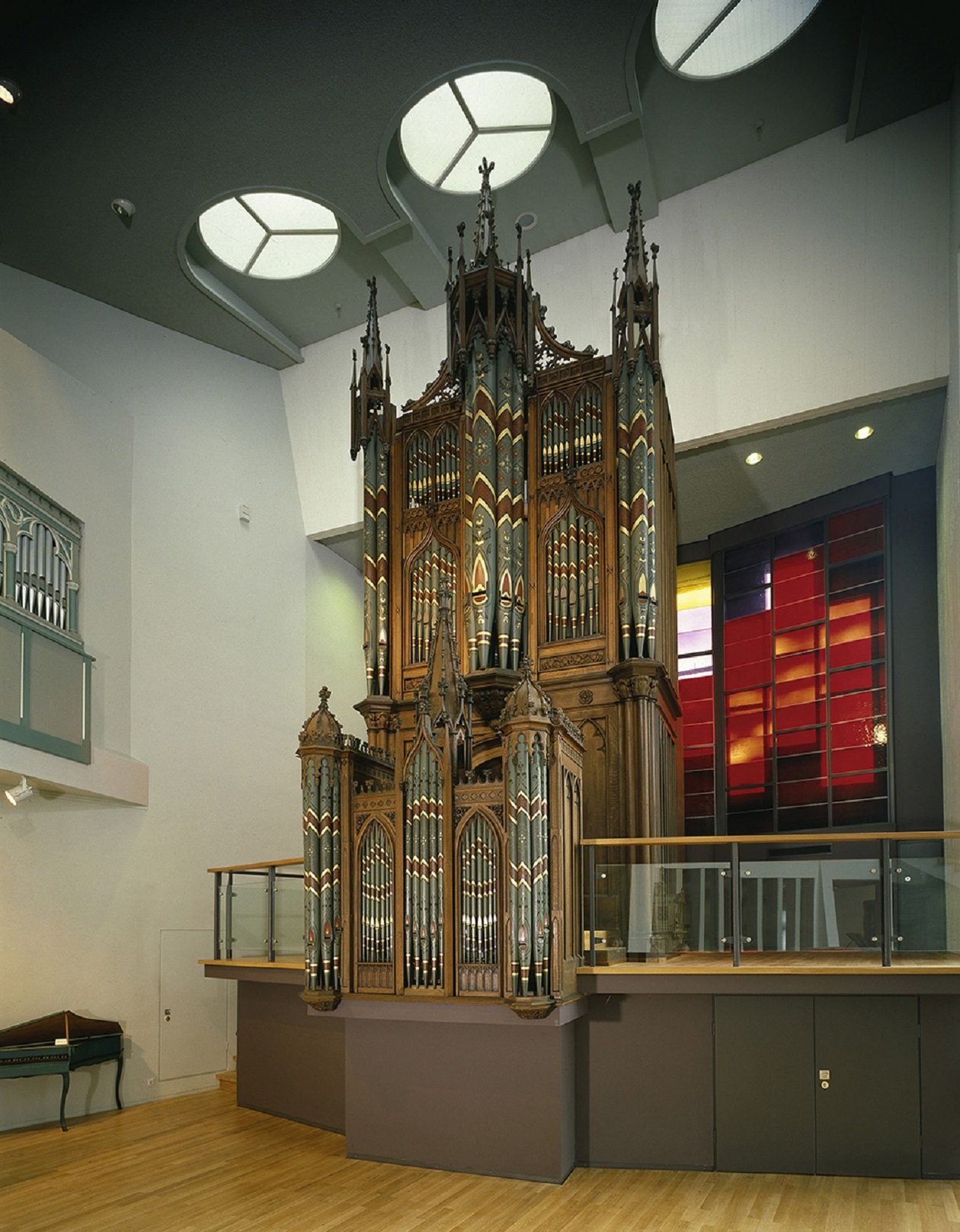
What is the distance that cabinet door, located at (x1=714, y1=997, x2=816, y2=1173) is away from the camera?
7.46 metres

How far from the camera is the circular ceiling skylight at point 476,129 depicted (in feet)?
34.6

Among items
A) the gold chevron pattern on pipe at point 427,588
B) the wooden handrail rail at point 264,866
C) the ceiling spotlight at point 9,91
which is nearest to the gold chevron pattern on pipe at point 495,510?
the gold chevron pattern on pipe at point 427,588

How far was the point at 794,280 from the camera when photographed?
11008mm

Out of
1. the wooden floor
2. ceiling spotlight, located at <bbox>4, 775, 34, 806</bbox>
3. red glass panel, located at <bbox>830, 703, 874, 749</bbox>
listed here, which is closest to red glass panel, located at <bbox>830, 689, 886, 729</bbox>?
red glass panel, located at <bbox>830, 703, 874, 749</bbox>

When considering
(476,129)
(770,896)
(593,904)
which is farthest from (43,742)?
(476,129)

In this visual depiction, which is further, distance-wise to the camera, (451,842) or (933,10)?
(933,10)

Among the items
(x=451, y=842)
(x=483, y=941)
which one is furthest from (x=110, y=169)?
(x=483, y=941)

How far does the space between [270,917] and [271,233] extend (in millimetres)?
7447

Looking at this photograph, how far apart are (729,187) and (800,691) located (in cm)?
591

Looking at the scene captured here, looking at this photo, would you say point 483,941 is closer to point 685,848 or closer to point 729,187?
point 685,848

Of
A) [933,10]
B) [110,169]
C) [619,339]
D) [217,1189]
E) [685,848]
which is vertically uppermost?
[933,10]

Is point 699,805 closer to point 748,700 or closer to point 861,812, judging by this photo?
point 748,700

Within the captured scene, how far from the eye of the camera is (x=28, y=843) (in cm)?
1036

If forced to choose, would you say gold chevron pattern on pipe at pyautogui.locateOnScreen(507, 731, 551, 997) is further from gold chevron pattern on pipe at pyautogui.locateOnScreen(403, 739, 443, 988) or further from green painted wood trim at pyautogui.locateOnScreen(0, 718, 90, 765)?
green painted wood trim at pyautogui.locateOnScreen(0, 718, 90, 765)
